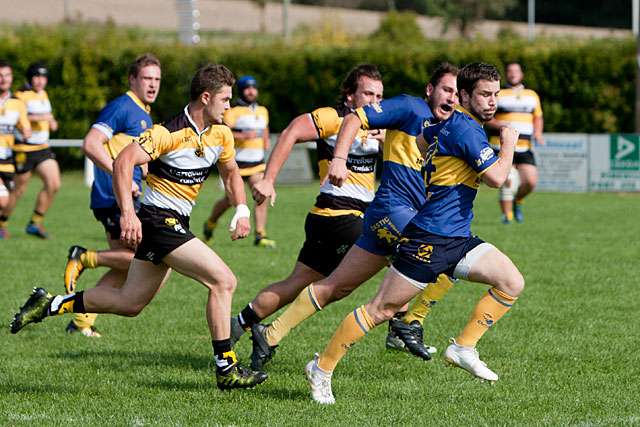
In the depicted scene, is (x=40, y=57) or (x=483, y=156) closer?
(x=483, y=156)

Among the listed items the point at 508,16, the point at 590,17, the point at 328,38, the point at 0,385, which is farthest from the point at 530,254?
the point at 508,16

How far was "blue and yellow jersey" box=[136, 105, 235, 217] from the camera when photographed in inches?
225

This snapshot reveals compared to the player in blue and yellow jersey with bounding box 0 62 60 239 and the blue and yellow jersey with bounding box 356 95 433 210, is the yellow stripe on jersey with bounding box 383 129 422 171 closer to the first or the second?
the blue and yellow jersey with bounding box 356 95 433 210

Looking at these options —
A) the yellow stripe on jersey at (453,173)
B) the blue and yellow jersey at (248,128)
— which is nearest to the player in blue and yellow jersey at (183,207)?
the yellow stripe on jersey at (453,173)

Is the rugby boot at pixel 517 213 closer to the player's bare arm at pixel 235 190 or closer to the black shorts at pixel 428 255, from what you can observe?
the player's bare arm at pixel 235 190

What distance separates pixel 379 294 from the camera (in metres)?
5.38

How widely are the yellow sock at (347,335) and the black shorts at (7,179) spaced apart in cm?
889

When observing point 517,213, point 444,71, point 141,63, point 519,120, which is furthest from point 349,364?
point 517,213

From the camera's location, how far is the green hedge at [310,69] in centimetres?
2281

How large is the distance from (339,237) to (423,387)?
1274 mm

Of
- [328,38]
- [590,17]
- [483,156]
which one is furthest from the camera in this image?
[590,17]

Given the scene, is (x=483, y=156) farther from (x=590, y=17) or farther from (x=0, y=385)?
(x=590, y=17)

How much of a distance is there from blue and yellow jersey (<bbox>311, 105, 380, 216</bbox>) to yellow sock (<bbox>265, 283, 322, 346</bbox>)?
72 centimetres

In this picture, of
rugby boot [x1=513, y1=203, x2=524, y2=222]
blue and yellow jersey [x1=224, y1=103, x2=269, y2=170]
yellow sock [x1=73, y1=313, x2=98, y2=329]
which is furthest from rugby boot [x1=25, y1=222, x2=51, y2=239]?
rugby boot [x1=513, y1=203, x2=524, y2=222]
